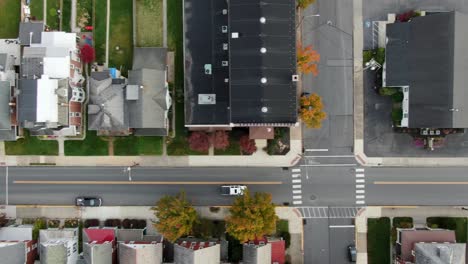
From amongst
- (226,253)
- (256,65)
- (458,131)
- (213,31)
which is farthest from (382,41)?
(226,253)

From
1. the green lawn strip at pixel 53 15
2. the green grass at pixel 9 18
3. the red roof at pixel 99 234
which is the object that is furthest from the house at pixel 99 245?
the green grass at pixel 9 18

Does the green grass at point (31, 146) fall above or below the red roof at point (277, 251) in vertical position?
above

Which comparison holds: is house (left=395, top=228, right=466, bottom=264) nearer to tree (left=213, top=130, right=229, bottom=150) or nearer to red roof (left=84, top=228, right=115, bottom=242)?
tree (left=213, top=130, right=229, bottom=150)

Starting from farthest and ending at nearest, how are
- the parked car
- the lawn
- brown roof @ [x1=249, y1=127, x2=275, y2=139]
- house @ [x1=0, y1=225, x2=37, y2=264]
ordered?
the lawn
the parked car
brown roof @ [x1=249, y1=127, x2=275, y2=139]
house @ [x1=0, y1=225, x2=37, y2=264]

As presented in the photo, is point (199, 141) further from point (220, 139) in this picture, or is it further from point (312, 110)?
point (312, 110)

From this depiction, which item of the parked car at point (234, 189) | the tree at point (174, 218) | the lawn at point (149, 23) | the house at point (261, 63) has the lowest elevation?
the tree at point (174, 218)

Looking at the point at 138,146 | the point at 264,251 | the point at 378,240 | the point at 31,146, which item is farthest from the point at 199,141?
the point at 378,240

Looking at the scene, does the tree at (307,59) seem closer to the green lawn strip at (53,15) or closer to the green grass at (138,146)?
the green grass at (138,146)

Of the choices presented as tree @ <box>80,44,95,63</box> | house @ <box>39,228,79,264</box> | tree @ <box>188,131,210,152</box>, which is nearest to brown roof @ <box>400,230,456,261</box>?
tree @ <box>188,131,210,152</box>
